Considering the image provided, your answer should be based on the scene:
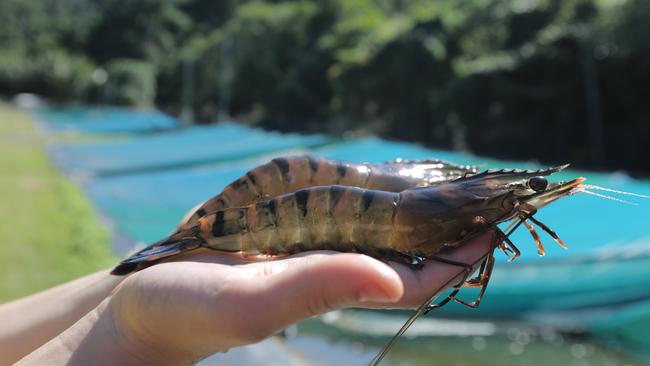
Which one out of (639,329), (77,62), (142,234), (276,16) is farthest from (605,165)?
(77,62)

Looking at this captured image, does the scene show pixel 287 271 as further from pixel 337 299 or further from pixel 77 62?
pixel 77 62

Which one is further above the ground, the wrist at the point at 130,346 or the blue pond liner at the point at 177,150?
the wrist at the point at 130,346

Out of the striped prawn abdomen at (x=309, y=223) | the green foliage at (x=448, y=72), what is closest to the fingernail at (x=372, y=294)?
the striped prawn abdomen at (x=309, y=223)

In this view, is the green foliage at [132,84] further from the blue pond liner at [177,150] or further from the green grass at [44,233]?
the green grass at [44,233]

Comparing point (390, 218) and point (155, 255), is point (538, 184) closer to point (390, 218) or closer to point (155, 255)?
point (390, 218)

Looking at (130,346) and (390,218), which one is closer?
(130,346)

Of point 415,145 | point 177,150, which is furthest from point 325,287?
point 177,150

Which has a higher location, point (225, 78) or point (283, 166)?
point (225, 78)
